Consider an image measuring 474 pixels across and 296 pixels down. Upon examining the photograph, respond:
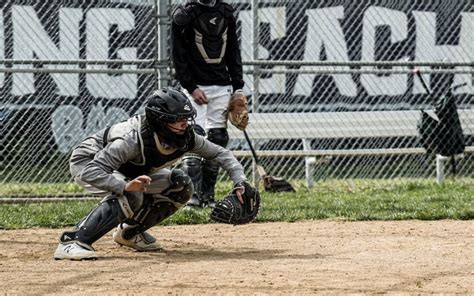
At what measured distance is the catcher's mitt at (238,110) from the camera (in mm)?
9258

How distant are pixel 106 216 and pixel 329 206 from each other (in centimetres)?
341

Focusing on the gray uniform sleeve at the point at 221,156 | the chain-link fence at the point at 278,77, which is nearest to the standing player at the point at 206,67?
the chain-link fence at the point at 278,77

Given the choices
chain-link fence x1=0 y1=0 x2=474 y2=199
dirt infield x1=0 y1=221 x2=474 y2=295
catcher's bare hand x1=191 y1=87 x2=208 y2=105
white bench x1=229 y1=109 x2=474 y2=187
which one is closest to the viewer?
dirt infield x1=0 y1=221 x2=474 y2=295

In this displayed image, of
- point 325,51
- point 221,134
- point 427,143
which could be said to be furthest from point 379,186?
point 221,134

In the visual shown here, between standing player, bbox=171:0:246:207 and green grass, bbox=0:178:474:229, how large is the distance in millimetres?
445

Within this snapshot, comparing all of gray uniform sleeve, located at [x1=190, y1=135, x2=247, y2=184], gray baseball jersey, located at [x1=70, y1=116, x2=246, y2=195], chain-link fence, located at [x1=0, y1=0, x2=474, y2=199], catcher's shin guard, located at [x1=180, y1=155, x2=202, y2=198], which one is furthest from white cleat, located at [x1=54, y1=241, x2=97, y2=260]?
chain-link fence, located at [x1=0, y1=0, x2=474, y2=199]

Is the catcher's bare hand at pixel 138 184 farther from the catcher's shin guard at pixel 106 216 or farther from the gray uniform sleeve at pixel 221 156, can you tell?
the gray uniform sleeve at pixel 221 156

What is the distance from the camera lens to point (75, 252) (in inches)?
248

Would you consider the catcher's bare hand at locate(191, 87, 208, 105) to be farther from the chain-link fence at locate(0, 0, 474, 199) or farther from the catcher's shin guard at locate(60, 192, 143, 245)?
the catcher's shin guard at locate(60, 192, 143, 245)

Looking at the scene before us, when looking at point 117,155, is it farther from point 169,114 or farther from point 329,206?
point 329,206

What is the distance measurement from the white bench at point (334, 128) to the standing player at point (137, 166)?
14.6 ft

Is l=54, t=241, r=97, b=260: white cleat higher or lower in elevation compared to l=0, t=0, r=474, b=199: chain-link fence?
higher

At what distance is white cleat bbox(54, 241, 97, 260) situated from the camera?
6297mm

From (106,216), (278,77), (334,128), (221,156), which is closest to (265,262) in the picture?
(221,156)
